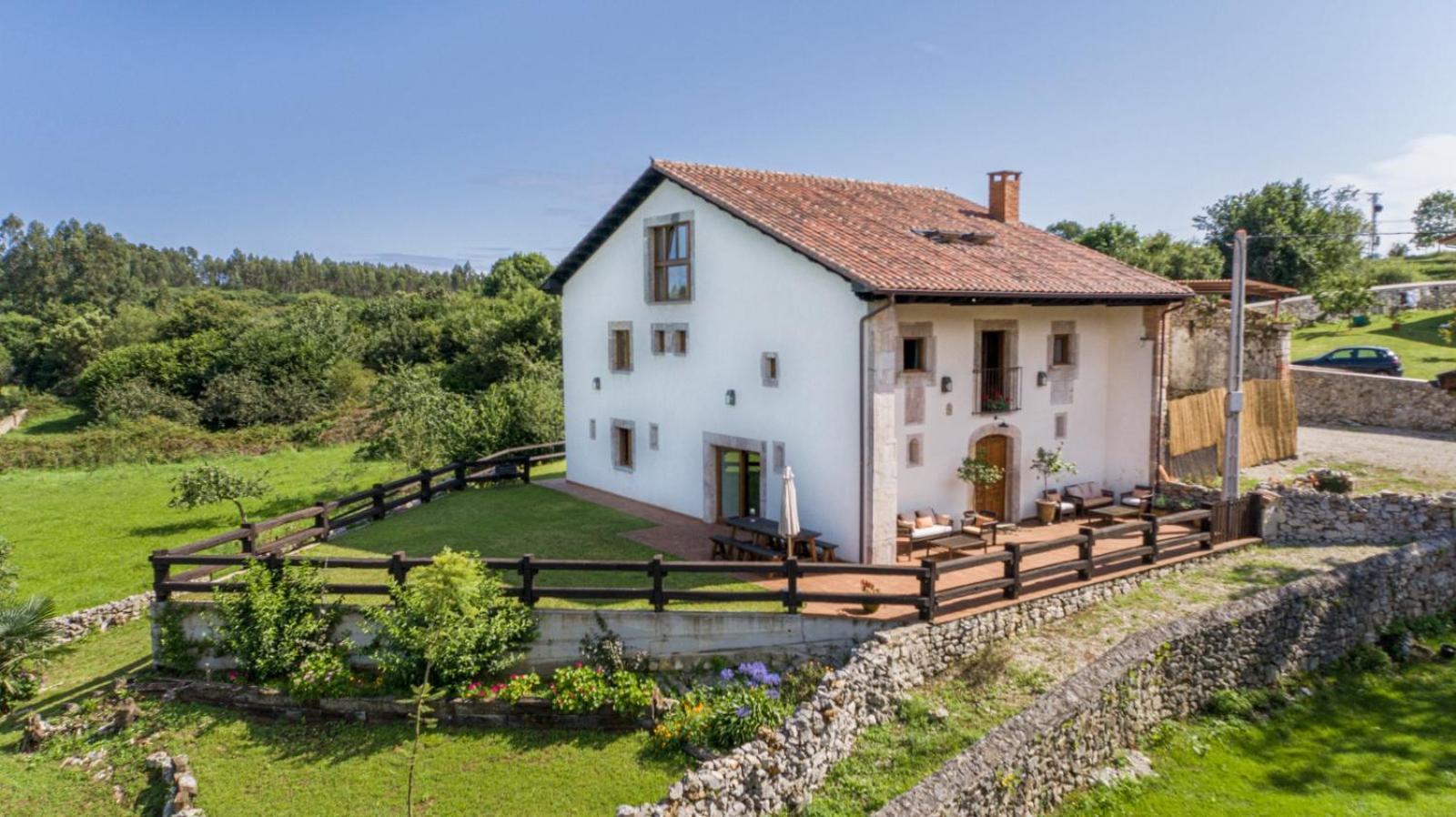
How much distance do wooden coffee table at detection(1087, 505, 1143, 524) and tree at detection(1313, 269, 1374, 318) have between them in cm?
2687

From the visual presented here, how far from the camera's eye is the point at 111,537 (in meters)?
21.6

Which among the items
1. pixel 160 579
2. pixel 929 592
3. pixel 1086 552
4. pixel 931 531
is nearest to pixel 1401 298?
Result: pixel 1086 552

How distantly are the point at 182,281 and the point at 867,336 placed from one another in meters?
141

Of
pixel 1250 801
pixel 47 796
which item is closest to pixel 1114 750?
pixel 1250 801

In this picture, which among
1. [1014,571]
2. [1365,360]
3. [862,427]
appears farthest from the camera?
[1365,360]

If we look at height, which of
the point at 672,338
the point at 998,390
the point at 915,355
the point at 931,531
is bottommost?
the point at 931,531

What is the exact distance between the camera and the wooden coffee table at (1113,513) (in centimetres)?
1617

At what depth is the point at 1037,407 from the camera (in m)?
16.2

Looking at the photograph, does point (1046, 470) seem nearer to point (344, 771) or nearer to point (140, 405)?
point (344, 771)

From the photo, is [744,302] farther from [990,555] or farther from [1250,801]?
[1250,801]

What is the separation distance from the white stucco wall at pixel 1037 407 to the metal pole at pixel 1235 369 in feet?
6.78

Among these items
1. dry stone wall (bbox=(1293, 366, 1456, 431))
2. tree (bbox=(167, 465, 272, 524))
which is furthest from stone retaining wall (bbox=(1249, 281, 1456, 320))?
tree (bbox=(167, 465, 272, 524))

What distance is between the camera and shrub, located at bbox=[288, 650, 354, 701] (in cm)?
1137

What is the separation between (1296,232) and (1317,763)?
44.4 metres
